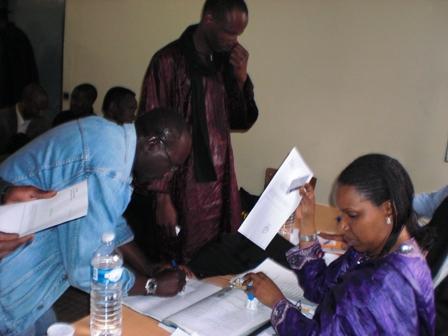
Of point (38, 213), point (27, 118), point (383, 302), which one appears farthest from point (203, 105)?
point (27, 118)

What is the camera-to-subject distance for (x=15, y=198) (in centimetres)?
109

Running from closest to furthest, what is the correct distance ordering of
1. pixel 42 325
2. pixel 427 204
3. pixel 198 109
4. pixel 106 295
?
pixel 106 295 → pixel 42 325 → pixel 198 109 → pixel 427 204

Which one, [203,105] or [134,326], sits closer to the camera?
[134,326]

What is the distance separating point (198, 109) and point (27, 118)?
8.83 feet

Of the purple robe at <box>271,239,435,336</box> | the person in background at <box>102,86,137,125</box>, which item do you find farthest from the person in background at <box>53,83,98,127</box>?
the purple robe at <box>271,239,435,336</box>

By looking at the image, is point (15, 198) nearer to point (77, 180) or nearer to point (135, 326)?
point (77, 180)

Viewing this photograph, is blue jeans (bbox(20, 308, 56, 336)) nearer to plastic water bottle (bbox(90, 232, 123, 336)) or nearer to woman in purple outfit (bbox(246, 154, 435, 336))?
plastic water bottle (bbox(90, 232, 123, 336))

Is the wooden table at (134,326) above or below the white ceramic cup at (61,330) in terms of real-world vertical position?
below

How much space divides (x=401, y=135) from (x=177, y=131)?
2.25 meters

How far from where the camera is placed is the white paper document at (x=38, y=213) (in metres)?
1.00

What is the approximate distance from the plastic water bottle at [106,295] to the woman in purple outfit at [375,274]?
0.40 metres

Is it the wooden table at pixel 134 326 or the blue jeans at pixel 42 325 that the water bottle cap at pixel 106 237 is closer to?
the wooden table at pixel 134 326

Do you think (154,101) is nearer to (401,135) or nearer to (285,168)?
(285,168)

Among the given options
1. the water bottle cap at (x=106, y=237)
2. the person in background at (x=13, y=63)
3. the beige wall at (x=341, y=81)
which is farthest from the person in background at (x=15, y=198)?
the person in background at (x=13, y=63)
